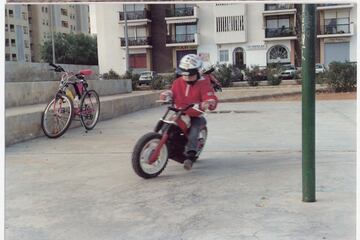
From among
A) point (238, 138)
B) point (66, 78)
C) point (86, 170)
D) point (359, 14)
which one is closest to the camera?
point (359, 14)

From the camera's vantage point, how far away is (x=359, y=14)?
6.98ft

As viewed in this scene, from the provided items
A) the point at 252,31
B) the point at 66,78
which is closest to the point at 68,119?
the point at 66,78

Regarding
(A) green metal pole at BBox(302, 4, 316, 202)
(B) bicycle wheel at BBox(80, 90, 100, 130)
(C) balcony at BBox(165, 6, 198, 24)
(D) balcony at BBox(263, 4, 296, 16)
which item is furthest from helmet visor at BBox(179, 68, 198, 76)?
(B) bicycle wheel at BBox(80, 90, 100, 130)

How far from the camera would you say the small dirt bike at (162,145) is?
10.3 ft

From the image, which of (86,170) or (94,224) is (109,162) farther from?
(94,224)

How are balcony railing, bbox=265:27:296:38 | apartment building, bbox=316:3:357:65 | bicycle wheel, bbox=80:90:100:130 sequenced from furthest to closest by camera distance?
1. bicycle wheel, bbox=80:90:100:130
2. balcony railing, bbox=265:27:296:38
3. apartment building, bbox=316:3:357:65

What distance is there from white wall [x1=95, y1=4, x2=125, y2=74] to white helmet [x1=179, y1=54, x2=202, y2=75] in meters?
0.39

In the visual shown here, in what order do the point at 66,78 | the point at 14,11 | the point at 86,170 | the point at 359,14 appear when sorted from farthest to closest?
the point at 66,78 < the point at 86,170 < the point at 14,11 < the point at 359,14

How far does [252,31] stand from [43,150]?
222cm

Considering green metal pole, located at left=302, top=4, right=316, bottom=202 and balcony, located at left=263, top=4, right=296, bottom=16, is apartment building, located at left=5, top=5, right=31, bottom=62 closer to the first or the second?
balcony, located at left=263, top=4, right=296, bottom=16

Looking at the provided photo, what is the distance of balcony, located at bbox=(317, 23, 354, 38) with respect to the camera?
2.54 metres

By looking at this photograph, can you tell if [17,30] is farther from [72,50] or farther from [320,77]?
[320,77]

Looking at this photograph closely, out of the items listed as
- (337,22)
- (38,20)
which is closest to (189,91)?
(38,20)

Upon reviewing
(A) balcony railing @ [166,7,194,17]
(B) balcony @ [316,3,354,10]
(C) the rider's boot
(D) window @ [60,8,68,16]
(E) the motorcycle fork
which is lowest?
(C) the rider's boot
